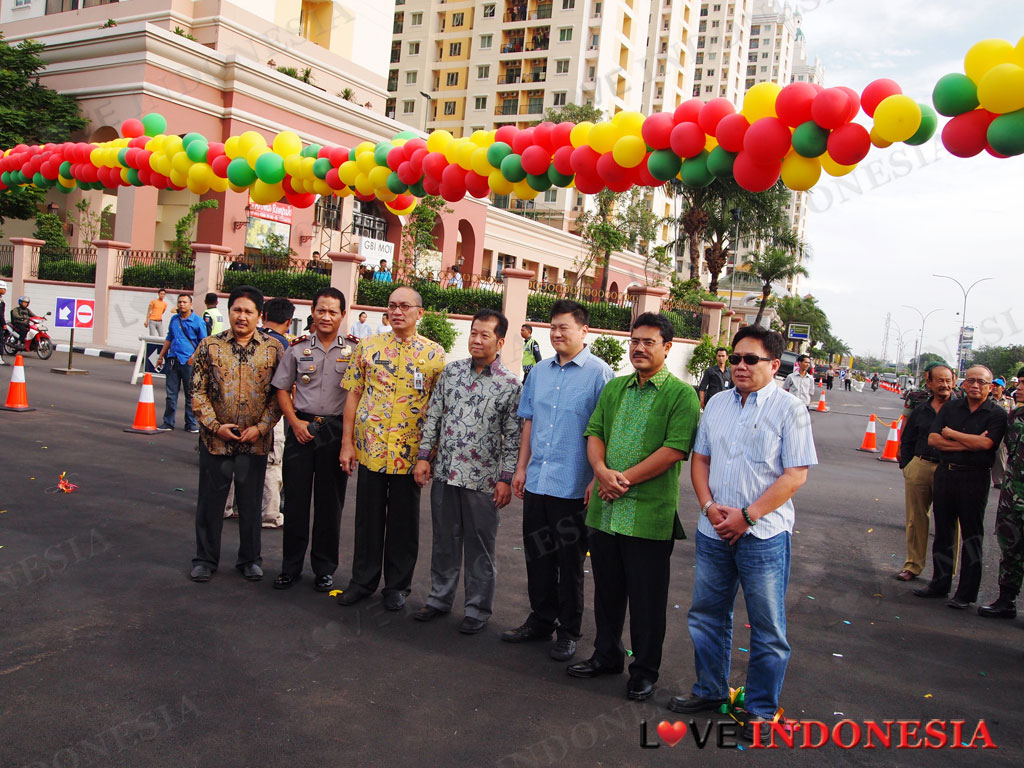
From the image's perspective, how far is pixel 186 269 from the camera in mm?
20297

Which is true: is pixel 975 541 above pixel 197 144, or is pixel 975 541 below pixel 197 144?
Answer: below

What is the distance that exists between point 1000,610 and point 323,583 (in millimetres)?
4815

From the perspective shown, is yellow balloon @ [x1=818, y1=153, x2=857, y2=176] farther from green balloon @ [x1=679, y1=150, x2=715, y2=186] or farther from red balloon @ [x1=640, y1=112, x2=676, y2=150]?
red balloon @ [x1=640, y1=112, x2=676, y2=150]

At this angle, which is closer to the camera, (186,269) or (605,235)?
(186,269)

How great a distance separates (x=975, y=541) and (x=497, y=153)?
5052 mm

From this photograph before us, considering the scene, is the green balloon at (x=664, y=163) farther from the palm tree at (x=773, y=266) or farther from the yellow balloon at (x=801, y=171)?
the palm tree at (x=773, y=266)

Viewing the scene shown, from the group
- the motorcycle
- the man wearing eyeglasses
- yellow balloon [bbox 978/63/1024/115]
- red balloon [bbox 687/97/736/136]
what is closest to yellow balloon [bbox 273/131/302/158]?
the man wearing eyeglasses

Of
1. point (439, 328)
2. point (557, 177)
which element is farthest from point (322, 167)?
point (439, 328)

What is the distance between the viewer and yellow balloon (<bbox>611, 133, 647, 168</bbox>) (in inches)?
245

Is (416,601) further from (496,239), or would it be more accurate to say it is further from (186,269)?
(496,239)

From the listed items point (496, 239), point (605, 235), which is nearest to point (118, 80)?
point (605, 235)

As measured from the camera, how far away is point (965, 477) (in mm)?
6027

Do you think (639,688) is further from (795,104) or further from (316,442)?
(795,104)

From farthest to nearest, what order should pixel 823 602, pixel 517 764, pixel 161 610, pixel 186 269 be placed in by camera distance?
pixel 186 269 → pixel 823 602 → pixel 161 610 → pixel 517 764
